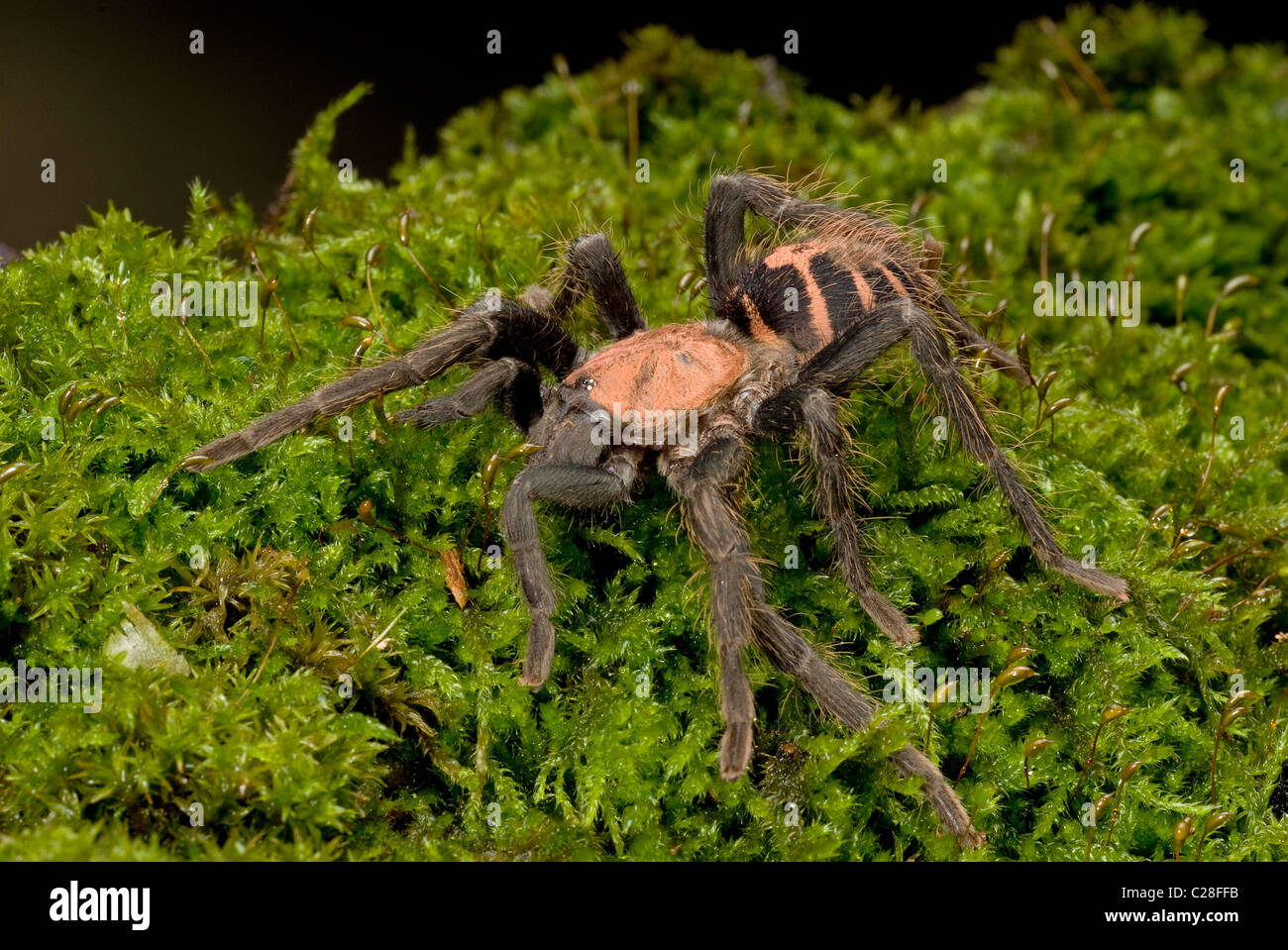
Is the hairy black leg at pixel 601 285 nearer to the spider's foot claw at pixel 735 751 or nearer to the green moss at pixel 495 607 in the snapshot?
the green moss at pixel 495 607

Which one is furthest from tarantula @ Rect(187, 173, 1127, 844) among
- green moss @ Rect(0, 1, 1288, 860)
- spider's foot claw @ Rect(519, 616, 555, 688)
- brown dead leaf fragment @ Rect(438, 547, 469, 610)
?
brown dead leaf fragment @ Rect(438, 547, 469, 610)

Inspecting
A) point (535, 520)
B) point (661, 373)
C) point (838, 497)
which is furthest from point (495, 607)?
point (838, 497)

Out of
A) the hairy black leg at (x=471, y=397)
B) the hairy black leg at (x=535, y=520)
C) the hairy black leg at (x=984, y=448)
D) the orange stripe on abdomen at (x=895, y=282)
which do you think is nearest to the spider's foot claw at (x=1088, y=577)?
the hairy black leg at (x=984, y=448)

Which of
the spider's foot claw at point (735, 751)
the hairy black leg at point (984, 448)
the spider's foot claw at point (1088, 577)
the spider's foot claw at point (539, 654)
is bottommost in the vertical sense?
the spider's foot claw at point (735, 751)

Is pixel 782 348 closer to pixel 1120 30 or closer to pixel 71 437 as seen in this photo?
pixel 71 437

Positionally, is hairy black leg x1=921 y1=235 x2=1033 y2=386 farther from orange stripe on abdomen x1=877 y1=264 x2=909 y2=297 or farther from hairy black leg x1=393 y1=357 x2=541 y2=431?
hairy black leg x1=393 y1=357 x2=541 y2=431

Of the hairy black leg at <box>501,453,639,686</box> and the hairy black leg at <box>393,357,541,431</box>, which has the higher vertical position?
the hairy black leg at <box>393,357,541,431</box>

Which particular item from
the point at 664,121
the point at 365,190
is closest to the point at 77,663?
the point at 365,190

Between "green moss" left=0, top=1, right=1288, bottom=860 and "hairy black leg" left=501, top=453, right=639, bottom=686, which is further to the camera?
"hairy black leg" left=501, top=453, right=639, bottom=686
